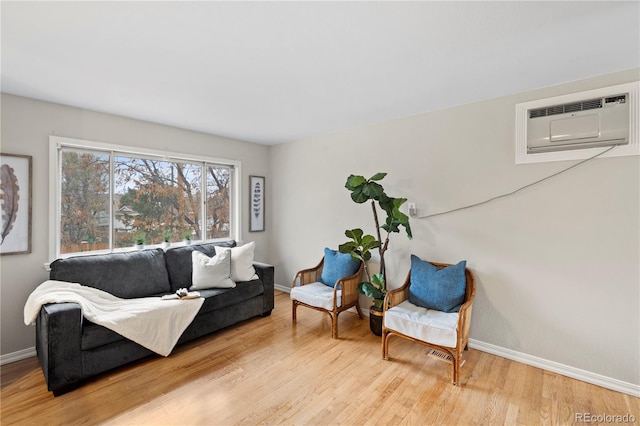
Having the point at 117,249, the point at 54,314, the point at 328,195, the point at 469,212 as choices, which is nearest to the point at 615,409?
the point at 469,212

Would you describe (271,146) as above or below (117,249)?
above

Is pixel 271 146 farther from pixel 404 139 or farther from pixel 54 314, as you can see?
pixel 54 314

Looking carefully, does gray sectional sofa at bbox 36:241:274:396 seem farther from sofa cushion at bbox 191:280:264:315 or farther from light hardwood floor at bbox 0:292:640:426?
light hardwood floor at bbox 0:292:640:426

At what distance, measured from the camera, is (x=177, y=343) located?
2838 mm

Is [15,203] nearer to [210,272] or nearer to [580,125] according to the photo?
[210,272]

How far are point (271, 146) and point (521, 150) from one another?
3.58 m

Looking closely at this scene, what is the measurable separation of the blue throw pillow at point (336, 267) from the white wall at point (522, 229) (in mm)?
445

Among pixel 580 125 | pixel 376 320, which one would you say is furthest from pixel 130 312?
pixel 580 125

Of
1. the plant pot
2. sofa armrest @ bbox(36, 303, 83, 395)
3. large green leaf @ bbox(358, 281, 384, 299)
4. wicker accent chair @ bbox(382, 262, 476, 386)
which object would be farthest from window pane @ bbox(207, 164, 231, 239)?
wicker accent chair @ bbox(382, 262, 476, 386)

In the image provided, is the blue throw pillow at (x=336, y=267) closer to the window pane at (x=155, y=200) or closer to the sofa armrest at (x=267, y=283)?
the sofa armrest at (x=267, y=283)

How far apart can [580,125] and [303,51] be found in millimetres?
2298

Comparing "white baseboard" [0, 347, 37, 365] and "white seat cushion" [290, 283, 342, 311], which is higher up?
"white seat cushion" [290, 283, 342, 311]

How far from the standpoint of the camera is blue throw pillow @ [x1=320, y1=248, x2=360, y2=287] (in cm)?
353

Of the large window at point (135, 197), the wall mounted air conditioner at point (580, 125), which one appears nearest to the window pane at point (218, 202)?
the large window at point (135, 197)
